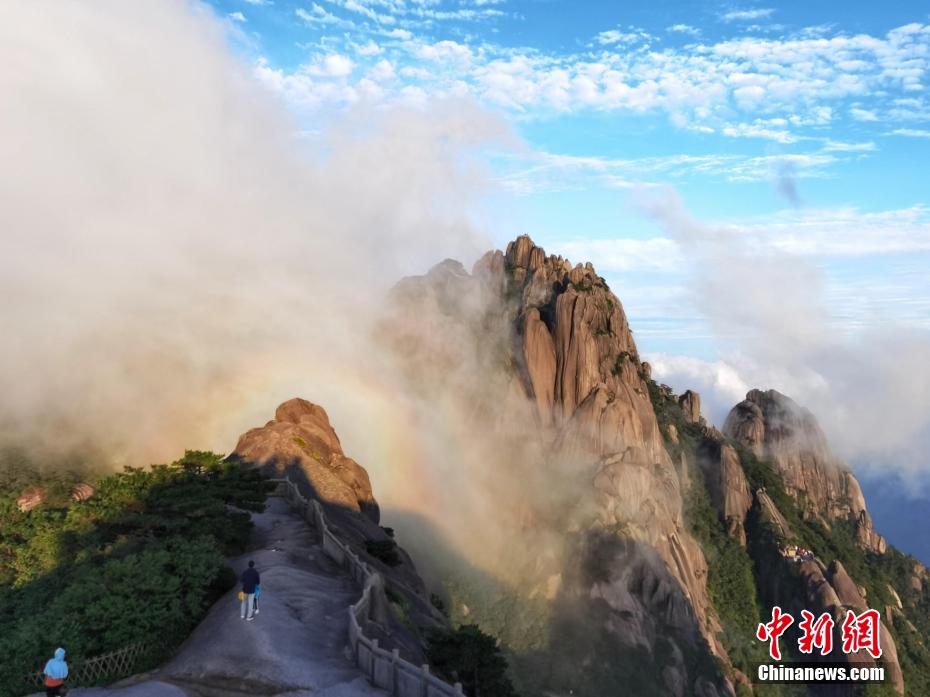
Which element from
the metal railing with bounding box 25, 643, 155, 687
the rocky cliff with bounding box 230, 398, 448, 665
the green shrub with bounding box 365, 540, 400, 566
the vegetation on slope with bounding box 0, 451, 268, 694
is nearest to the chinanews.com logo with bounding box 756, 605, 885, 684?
the rocky cliff with bounding box 230, 398, 448, 665

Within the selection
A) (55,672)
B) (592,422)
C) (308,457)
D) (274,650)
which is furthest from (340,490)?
(592,422)

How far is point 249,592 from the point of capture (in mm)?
35250

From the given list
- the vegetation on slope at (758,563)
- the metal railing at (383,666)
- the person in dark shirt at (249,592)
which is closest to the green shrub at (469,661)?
the metal railing at (383,666)

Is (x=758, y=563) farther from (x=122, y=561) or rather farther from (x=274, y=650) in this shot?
(x=122, y=561)

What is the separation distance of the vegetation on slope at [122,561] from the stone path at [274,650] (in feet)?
6.19

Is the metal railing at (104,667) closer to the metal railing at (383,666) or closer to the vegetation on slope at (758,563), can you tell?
the metal railing at (383,666)

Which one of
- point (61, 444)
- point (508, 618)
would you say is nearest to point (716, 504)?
point (508, 618)

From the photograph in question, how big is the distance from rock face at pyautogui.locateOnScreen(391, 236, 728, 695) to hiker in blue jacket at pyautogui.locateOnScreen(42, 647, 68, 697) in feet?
330

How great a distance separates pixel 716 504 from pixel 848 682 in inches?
1829

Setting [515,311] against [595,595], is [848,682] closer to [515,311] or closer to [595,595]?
[595,595]

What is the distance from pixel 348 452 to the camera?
148 m

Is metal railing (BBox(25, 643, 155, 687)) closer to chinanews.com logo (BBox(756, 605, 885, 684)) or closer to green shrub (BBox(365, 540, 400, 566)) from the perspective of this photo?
green shrub (BBox(365, 540, 400, 566))

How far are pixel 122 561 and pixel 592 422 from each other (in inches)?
4506

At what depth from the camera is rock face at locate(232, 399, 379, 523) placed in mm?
80062
